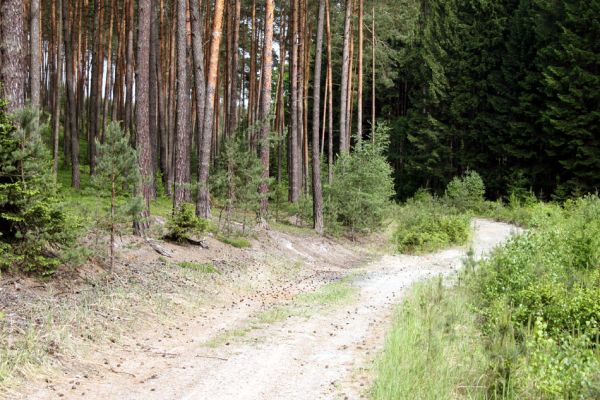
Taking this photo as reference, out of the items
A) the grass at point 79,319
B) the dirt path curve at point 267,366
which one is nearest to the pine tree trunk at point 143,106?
the grass at point 79,319

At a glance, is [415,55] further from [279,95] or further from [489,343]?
[489,343]

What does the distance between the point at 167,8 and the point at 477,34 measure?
23311 mm

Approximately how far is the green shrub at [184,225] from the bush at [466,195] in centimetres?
2127

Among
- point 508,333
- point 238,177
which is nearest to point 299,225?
A: point 238,177

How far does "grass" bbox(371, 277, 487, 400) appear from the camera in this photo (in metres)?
4.54

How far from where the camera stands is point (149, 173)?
12062 millimetres

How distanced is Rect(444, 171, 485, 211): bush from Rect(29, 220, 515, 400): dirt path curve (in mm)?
23314

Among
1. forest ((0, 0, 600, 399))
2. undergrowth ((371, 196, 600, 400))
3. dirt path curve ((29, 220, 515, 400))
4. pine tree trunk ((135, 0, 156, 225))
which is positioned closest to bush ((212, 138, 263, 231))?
forest ((0, 0, 600, 399))

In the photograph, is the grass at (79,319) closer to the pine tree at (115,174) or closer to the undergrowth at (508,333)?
the pine tree at (115,174)

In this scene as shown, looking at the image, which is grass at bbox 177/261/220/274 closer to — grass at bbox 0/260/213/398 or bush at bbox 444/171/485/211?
grass at bbox 0/260/213/398

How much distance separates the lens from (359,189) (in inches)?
771

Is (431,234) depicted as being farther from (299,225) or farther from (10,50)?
(10,50)

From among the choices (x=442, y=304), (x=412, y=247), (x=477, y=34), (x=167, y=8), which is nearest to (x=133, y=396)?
(x=442, y=304)

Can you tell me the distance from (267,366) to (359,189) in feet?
47.4
